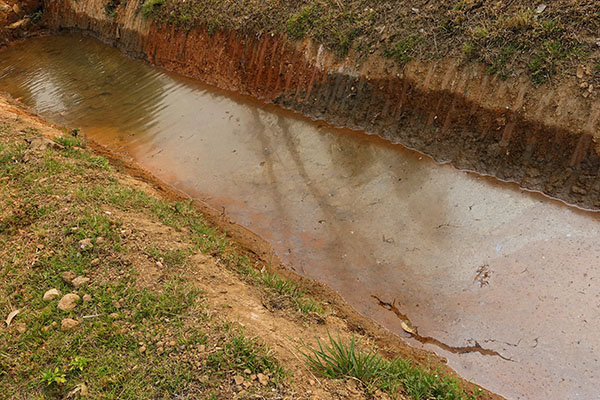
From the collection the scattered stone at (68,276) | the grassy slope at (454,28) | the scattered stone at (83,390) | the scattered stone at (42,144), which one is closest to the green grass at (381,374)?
the scattered stone at (83,390)

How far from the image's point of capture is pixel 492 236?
16.9 ft

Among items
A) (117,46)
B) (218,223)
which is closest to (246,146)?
(218,223)

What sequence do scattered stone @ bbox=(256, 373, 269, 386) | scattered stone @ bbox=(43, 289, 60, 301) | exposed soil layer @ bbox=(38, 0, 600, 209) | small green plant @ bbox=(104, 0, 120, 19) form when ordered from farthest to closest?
small green plant @ bbox=(104, 0, 120, 19) < exposed soil layer @ bbox=(38, 0, 600, 209) < scattered stone @ bbox=(43, 289, 60, 301) < scattered stone @ bbox=(256, 373, 269, 386)

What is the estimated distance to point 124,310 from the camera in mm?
3650

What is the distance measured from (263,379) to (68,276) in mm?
2226

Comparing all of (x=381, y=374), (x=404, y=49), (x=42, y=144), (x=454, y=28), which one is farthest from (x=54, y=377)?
(x=454, y=28)

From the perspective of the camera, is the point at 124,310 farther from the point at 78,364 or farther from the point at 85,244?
the point at 85,244

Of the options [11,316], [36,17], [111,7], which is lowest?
[11,316]

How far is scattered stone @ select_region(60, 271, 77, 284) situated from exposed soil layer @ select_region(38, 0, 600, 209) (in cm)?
497

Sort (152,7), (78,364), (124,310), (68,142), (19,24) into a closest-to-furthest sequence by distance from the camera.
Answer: (78,364), (124,310), (68,142), (152,7), (19,24)

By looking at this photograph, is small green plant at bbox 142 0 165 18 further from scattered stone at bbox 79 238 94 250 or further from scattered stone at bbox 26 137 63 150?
scattered stone at bbox 79 238 94 250

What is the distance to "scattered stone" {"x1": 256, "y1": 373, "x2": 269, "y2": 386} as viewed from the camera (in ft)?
10.0

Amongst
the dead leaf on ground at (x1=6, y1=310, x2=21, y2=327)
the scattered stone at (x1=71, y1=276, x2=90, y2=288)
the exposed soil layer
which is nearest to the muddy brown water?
the exposed soil layer

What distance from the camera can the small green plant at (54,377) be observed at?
3.14 metres
